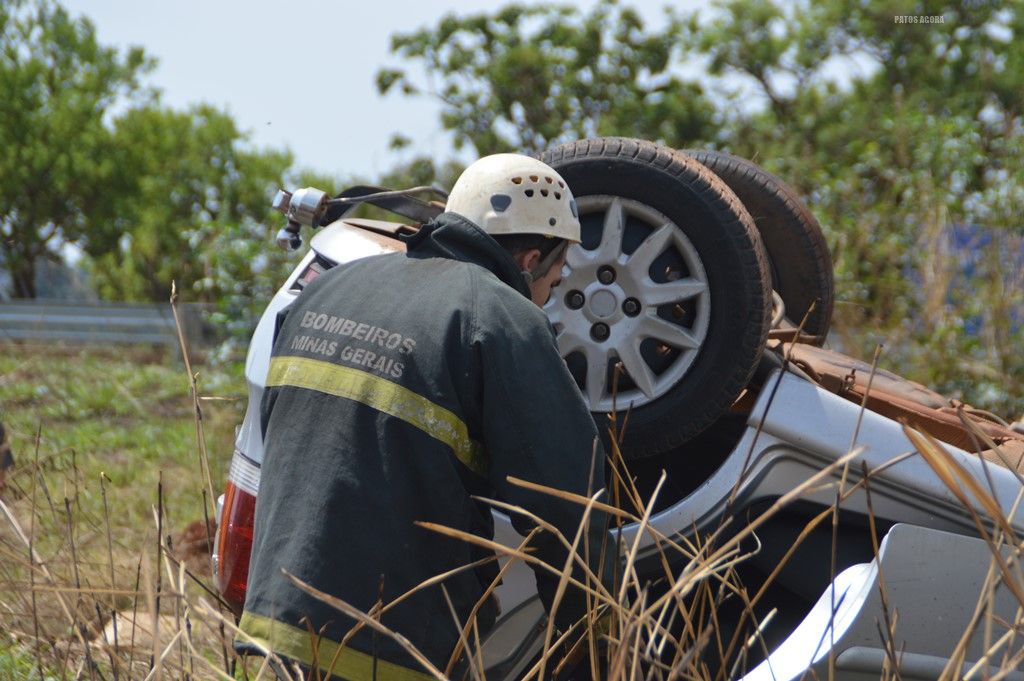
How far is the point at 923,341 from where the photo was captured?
25.3 ft

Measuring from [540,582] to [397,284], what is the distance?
2.37 feet

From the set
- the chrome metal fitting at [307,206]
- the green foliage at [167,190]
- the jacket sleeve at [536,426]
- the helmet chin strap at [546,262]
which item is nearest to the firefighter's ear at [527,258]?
the helmet chin strap at [546,262]

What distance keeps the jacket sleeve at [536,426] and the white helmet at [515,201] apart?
0.43 m

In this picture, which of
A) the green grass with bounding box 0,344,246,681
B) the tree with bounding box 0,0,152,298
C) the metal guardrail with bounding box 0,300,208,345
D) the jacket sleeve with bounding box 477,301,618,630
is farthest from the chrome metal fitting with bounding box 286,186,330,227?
the tree with bounding box 0,0,152,298

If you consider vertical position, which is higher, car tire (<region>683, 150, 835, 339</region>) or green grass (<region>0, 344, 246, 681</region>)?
car tire (<region>683, 150, 835, 339</region>)

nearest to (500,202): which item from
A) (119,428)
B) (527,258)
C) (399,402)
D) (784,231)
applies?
(527,258)

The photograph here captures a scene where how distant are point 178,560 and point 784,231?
2.35 m

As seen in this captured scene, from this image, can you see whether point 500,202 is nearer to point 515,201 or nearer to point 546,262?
point 515,201

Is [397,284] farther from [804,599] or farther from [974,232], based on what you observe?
[974,232]

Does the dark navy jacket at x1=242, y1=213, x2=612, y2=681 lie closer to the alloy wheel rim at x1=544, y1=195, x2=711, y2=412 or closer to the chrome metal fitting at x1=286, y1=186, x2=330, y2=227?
the alloy wheel rim at x1=544, y1=195, x2=711, y2=412

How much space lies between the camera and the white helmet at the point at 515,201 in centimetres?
291

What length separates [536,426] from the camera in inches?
96.5

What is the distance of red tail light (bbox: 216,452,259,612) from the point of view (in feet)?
10.4

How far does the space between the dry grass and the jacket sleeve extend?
71mm
